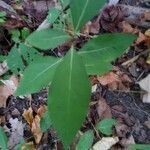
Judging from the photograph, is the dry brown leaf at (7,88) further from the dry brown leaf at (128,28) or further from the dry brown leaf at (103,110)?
the dry brown leaf at (128,28)

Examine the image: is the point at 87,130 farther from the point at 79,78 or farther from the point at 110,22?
the point at 79,78


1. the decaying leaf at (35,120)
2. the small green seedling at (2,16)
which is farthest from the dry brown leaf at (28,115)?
the small green seedling at (2,16)

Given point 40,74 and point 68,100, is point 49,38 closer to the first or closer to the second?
point 40,74

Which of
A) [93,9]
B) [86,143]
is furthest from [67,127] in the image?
[86,143]

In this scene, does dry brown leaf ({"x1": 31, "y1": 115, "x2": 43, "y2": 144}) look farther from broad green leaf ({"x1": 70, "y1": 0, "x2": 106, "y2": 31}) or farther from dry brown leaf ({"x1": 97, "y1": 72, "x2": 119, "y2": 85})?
broad green leaf ({"x1": 70, "y1": 0, "x2": 106, "y2": 31})

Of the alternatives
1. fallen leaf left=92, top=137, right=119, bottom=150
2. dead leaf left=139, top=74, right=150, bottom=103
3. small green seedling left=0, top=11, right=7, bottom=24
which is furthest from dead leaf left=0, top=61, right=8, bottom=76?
dead leaf left=139, top=74, right=150, bottom=103

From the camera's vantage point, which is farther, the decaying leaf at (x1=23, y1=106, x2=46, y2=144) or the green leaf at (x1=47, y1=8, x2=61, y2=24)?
the green leaf at (x1=47, y1=8, x2=61, y2=24)
